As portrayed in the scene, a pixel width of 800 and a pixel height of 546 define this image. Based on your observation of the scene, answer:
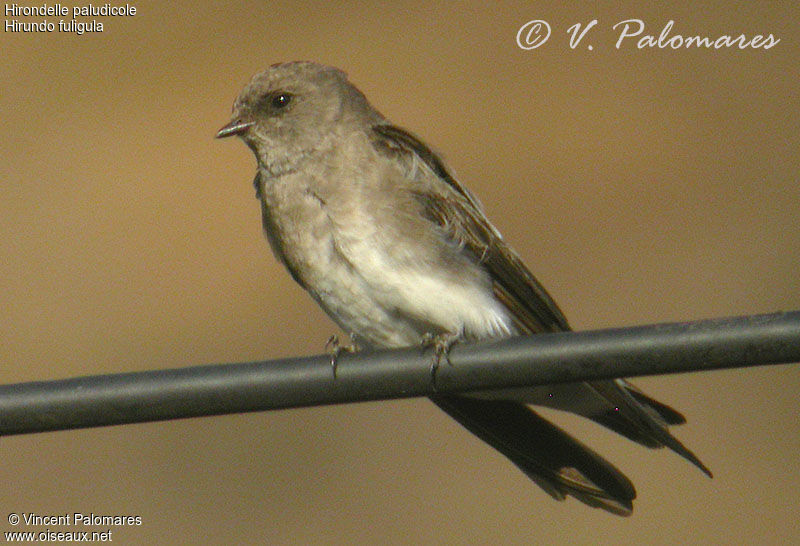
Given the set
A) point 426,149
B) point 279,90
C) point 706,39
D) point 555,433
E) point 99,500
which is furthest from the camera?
point 706,39

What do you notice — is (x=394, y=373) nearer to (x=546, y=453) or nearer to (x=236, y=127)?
(x=546, y=453)

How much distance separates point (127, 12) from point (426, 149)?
706cm

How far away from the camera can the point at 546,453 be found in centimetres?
422

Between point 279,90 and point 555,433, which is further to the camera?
point 279,90

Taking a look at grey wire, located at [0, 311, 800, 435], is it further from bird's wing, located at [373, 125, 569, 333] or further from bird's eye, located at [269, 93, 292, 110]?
bird's eye, located at [269, 93, 292, 110]

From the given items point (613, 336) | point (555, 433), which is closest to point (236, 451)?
point (555, 433)

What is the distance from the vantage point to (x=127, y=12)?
11.0 m

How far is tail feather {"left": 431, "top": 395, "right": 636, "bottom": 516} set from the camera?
4.08 meters

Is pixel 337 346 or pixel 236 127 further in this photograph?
pixel 236 127

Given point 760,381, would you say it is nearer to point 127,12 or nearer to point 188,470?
point 188,470

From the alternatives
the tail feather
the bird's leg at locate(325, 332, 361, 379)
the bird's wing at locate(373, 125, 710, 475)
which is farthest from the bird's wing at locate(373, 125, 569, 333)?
the bird's leg at locate(325, 332, 361, 379)
